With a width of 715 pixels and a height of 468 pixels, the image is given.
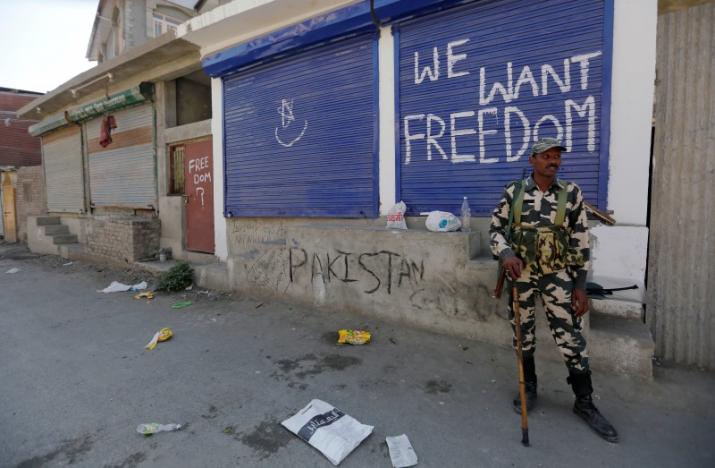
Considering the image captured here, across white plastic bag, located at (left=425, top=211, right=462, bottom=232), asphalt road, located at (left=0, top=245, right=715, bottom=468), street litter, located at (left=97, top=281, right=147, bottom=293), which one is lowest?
asphalt road, located at (left=0, top=245, right=715, bottom=468)

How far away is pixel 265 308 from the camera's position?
5508 mm

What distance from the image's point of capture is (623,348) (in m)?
3.29

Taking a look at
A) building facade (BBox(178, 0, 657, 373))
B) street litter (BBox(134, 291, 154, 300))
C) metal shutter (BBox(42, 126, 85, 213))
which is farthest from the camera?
metal shutter (BBox(42, 126, 85, 213))

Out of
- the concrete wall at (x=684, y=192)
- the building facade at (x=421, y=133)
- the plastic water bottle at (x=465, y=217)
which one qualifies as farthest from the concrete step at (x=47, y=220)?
the concrete wall at (x=684, y=192)

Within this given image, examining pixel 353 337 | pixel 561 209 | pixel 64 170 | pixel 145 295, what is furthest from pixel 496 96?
pixel 64 170

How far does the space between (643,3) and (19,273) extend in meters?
12.6

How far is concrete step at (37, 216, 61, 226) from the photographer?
12.0 m

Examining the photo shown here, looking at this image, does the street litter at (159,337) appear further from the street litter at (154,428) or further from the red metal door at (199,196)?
the red metal door at (199,196)

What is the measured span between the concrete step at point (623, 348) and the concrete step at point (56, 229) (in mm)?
14346

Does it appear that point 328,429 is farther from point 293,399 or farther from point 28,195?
point 28,195

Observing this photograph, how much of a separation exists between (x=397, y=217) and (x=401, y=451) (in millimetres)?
2988

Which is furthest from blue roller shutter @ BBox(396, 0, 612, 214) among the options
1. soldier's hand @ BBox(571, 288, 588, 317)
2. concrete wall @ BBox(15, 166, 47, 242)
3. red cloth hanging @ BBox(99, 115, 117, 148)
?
concrete wall @ BBox(15, 166, 47, 242)

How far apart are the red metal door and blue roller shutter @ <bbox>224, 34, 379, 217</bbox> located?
0.99 metres

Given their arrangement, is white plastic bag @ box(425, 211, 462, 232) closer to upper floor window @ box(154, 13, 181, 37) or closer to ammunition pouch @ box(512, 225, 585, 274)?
ammunition pouch @ box(512, 225, 585, 274)
